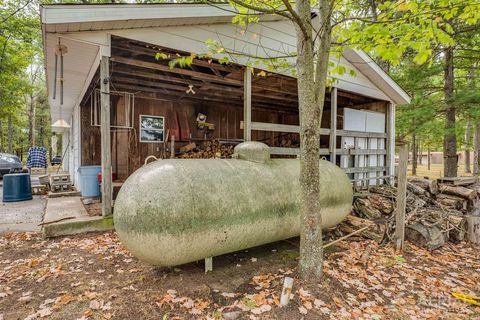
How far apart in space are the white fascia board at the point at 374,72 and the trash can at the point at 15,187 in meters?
9.84

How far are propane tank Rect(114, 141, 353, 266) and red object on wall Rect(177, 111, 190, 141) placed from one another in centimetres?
524

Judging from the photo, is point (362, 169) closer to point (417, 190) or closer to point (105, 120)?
point (417, 190)

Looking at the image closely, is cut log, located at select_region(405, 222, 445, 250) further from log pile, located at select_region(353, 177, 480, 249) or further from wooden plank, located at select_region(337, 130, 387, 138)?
wooden plank, located at select_region(337, 130, 387, 138)

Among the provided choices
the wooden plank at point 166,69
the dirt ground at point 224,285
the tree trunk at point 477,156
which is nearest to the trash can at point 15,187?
the dirt ground at point 224,285

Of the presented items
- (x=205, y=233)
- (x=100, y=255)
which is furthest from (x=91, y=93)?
(x=205, y=233)

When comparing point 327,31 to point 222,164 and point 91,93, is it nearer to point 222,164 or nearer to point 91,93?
point 222,164

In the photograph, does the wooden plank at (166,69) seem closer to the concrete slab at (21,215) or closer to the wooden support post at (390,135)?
the concrete slab at (21,215)

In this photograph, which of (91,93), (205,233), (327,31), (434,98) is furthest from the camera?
(434,98)

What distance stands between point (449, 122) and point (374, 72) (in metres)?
4.27

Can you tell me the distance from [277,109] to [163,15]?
7.12m

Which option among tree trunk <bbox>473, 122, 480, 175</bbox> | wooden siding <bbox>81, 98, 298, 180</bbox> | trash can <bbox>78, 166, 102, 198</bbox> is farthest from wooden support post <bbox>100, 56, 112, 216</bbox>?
tree trunk <bbox>473, 122, 480, 175</bbox>

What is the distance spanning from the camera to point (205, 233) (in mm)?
2934

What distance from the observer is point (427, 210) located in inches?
228

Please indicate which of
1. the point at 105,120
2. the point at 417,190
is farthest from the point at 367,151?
the point at 105,120
